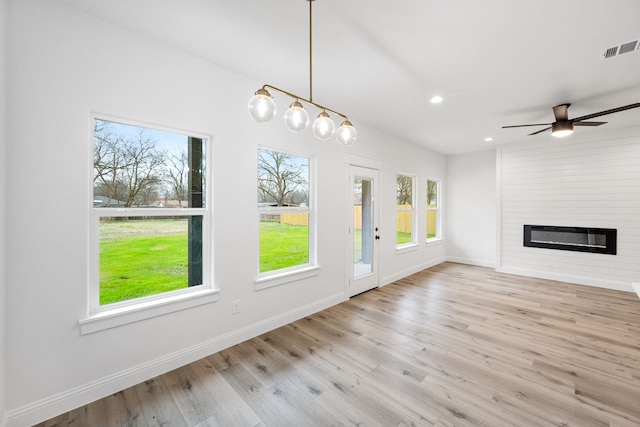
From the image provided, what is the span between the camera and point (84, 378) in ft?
6.25

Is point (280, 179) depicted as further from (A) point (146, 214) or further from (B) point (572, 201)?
(B) point (572, 201)

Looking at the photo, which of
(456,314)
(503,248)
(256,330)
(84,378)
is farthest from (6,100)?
(503,248)

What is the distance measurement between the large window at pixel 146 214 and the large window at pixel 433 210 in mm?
5326

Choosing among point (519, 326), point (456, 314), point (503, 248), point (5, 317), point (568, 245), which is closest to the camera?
point (5, 317)

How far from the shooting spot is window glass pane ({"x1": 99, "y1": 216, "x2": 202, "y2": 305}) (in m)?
2.11

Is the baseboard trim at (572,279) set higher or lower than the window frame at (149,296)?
lower

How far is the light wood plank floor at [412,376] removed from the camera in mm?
1820

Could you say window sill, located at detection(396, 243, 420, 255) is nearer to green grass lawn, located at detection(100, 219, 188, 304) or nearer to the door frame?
the door frame

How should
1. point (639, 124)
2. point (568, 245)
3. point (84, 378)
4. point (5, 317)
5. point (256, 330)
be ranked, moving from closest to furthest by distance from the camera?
1. point (5, 317)
2. point (84, 378)
3. point (256, 330)
4. point (639, 124)
5. point (568, 245)

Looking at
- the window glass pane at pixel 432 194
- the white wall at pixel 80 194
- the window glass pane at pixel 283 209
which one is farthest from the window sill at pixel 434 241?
the white wall at pixel 80 194

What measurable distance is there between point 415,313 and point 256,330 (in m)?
2.08

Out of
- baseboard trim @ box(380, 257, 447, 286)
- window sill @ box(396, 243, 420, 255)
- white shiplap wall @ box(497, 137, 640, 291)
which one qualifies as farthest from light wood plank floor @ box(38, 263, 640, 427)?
window sill @ box(396, 243, 420, 255)

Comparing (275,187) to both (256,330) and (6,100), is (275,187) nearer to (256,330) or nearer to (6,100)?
(256,330)

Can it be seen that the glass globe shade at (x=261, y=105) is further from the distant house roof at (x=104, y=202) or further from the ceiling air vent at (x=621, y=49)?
the ceiling air vent at (x=621, y=49)
